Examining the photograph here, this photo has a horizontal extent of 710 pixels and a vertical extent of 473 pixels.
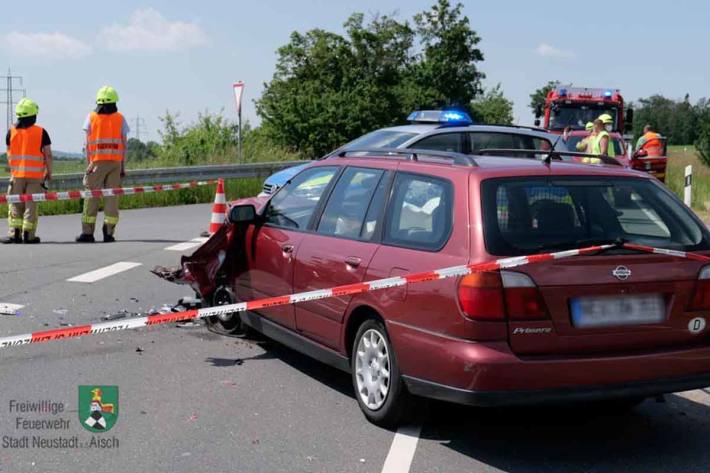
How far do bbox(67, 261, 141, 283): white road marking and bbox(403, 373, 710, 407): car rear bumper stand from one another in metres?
5.89

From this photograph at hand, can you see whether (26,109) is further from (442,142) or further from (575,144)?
(575,144)

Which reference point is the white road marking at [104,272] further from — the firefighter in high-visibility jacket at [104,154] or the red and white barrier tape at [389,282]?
the red and white barrier tape at [389,282]

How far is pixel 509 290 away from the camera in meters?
4.79

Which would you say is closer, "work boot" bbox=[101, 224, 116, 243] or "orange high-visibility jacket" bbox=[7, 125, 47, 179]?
"work boot" bbox=[101, 224, 116, 243]

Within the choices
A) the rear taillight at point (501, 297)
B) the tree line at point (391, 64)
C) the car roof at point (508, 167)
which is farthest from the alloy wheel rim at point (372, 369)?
the tree line at point (391, 64)

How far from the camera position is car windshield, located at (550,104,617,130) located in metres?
27.8

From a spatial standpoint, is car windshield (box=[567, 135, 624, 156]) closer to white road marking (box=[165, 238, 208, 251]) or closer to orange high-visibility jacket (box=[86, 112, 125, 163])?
white road marking (box=[165, 238, 208, 251])

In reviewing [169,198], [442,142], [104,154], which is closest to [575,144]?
[442,142]

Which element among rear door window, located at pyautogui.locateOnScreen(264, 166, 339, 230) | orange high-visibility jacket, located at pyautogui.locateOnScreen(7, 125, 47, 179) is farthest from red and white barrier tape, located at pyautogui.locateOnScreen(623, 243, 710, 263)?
orange high-visibility jacket, located at pyautogui.locateOnScreen(7, 125, 47, 179)

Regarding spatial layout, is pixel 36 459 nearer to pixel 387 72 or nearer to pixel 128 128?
pixel 128 128

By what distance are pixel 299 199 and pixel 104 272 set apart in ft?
14.8

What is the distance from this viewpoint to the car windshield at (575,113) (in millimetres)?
27844

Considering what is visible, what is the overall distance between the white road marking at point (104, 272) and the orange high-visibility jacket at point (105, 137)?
9.87ft

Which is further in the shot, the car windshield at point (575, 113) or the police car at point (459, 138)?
the car windshield at point (575, 113)
